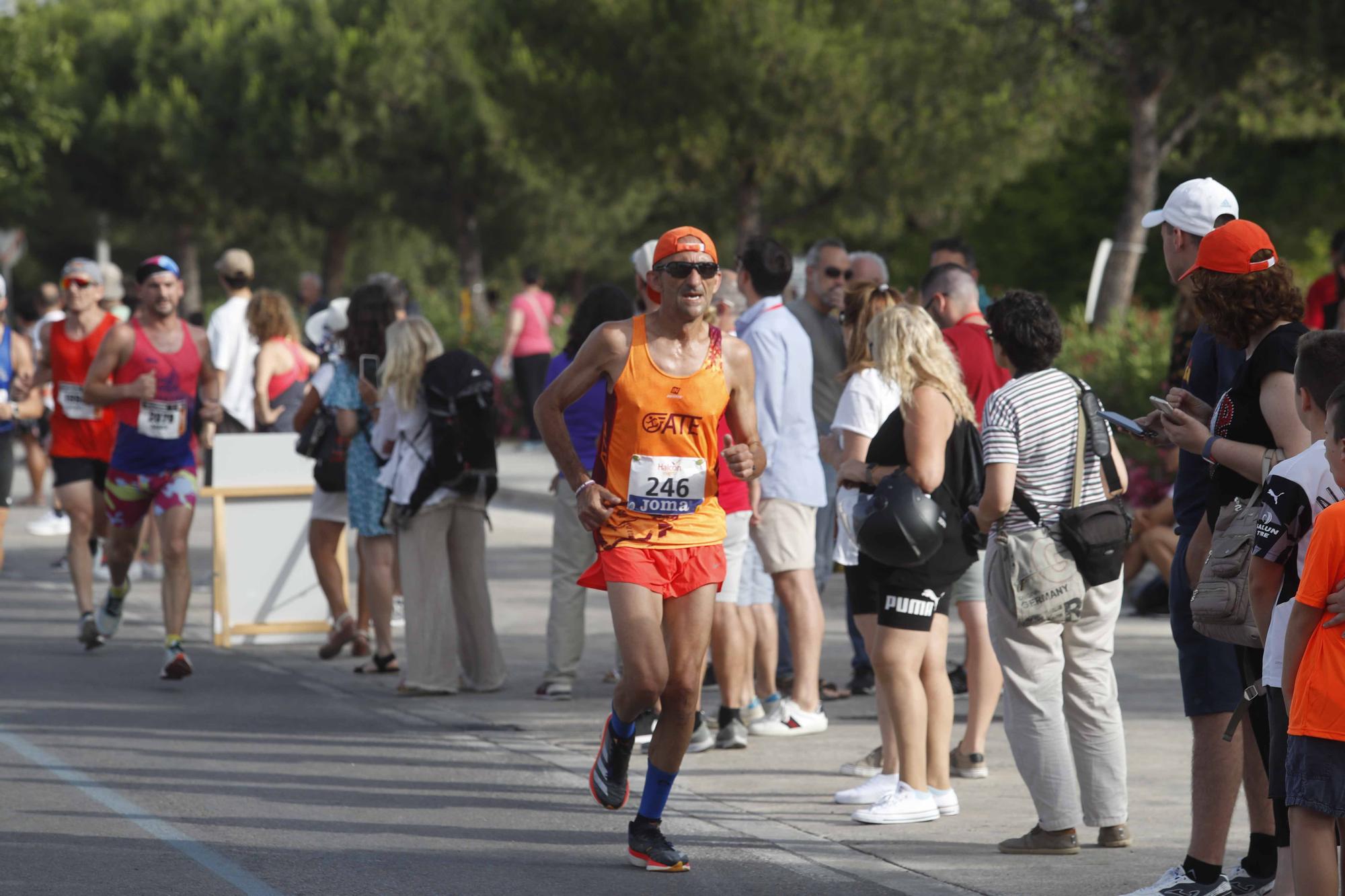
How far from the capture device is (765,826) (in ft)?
22.0

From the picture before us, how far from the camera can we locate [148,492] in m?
9.87

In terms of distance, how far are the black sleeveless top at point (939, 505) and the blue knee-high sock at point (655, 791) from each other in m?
1.12

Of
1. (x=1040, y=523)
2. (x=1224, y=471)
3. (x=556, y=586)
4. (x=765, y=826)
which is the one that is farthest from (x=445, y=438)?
(x=1224, y=471)

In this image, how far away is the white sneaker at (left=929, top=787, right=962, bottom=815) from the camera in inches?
267

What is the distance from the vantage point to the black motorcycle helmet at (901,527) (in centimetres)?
642

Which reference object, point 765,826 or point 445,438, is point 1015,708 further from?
point 445,438

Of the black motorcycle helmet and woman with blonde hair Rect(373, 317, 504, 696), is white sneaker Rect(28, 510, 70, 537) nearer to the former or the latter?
woman with blonde hair Rect(373, 317, 504, 696)

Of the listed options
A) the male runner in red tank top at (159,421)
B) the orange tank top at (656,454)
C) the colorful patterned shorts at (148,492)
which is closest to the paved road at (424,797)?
the male runner in red tank top at (159,421)

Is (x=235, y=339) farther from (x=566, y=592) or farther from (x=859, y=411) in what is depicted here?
(x=859, y=411)

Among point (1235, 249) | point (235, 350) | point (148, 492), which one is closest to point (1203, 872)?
point (1235, 249)

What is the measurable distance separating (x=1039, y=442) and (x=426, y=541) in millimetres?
3992

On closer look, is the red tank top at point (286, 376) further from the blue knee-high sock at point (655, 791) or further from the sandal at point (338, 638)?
the blue knee-high sock at point (655, 791)

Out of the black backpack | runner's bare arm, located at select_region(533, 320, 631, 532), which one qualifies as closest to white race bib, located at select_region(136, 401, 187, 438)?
the black backpack

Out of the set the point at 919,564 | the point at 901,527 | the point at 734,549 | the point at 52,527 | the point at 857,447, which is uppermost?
the point at 857,447
